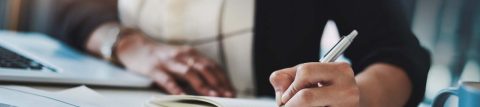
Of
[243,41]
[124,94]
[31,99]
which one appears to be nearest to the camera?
[31,99]

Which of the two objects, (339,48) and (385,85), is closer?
(339,48)

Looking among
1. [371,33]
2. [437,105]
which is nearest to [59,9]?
[371,33]

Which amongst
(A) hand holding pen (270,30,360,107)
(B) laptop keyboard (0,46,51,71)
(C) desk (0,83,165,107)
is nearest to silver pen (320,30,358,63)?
(A) hand holding pen (270,30,360,107)

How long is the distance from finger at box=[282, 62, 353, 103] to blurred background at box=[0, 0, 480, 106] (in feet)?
0.32

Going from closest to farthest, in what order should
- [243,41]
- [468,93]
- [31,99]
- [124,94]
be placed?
[468,93], [31,99], [124,94], [243,41]

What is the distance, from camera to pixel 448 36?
0.50 meters

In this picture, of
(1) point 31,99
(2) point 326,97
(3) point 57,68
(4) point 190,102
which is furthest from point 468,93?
(3) point 57,68

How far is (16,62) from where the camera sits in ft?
2.05

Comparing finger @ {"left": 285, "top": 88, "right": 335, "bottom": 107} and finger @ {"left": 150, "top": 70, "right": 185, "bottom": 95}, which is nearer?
finger @ {"left": 285, "top": 88, "right": 335, "bottom": 107}

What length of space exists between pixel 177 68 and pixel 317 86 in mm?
245

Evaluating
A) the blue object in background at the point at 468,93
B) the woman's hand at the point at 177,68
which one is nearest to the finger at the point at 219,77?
the woman's hand at the point at 177,68

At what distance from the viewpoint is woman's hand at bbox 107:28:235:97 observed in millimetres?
624

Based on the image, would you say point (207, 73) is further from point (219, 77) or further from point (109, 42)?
point (109, 42)

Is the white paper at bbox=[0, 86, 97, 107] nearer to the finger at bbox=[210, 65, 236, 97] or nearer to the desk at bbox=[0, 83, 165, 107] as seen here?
the desk at bbox=[0, 83, 165, 107]
